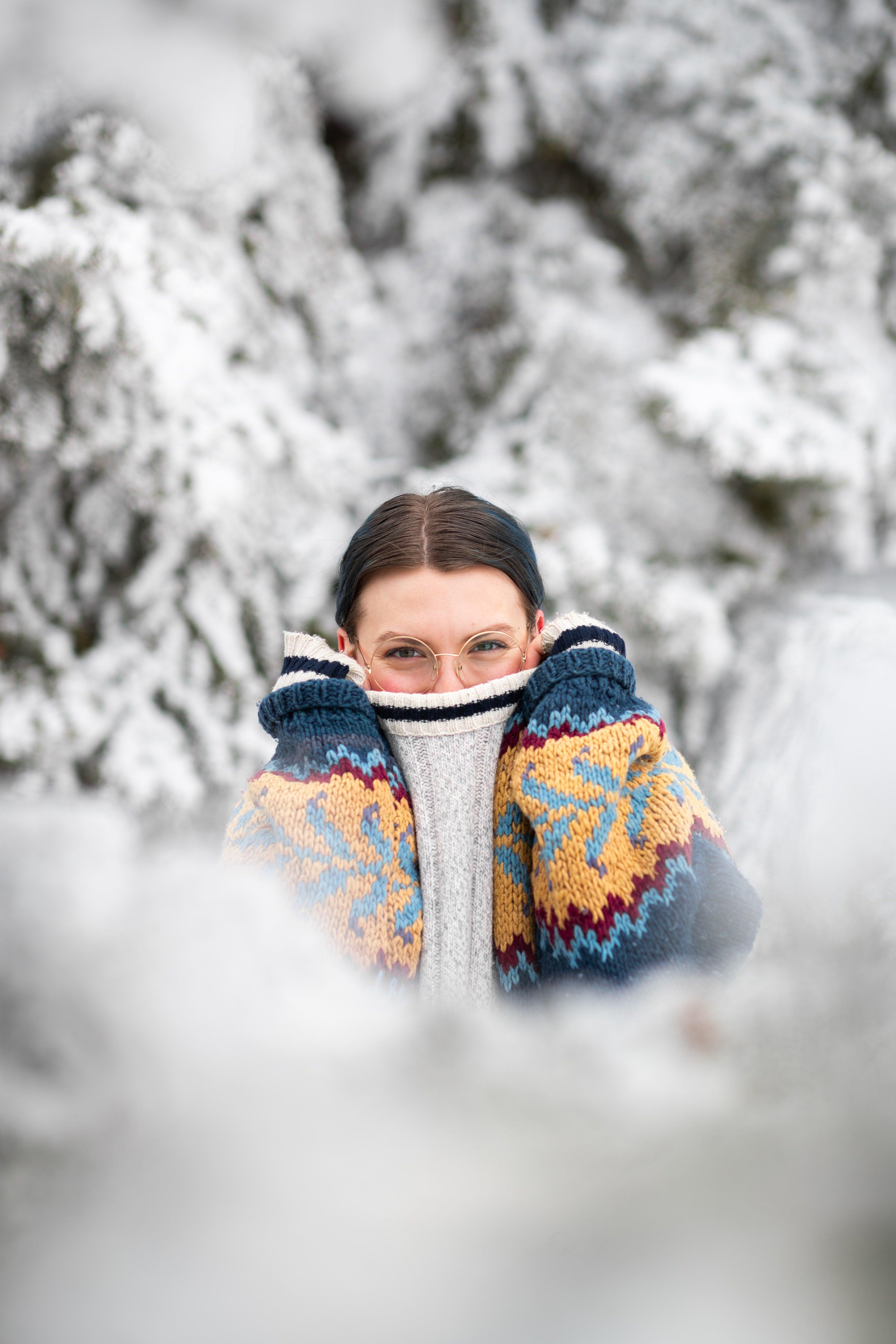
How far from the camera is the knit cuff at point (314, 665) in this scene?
24.1 inches

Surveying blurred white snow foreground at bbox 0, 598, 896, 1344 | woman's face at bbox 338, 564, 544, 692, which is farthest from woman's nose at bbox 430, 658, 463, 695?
blurred white snow foreground at bbox 0, 598, 896, 1344

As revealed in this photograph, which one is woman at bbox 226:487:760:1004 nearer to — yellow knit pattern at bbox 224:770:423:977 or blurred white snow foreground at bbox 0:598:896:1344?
yellow knit pattern at bbox 224:770:423:977

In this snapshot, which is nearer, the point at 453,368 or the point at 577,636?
the point at 577,636

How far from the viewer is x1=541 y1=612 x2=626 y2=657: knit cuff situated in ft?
2.05

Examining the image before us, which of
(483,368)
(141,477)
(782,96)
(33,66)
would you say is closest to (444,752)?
(141,477)

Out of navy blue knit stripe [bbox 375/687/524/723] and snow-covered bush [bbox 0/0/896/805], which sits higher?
snow-covered bush [bbox 0/0/896/805]

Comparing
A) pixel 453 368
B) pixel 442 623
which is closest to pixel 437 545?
pixel 442 623

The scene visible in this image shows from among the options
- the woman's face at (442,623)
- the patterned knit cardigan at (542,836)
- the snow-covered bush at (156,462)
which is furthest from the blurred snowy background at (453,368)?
the woman's face at (442,623)

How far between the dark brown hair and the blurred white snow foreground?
48cm

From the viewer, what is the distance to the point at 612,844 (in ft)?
1.74

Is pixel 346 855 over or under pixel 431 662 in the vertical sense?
under

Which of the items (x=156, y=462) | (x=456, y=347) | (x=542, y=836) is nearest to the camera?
(x=542, y=836)

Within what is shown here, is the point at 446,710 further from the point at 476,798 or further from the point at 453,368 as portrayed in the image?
the point at 453,368

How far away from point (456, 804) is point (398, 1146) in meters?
0.46
